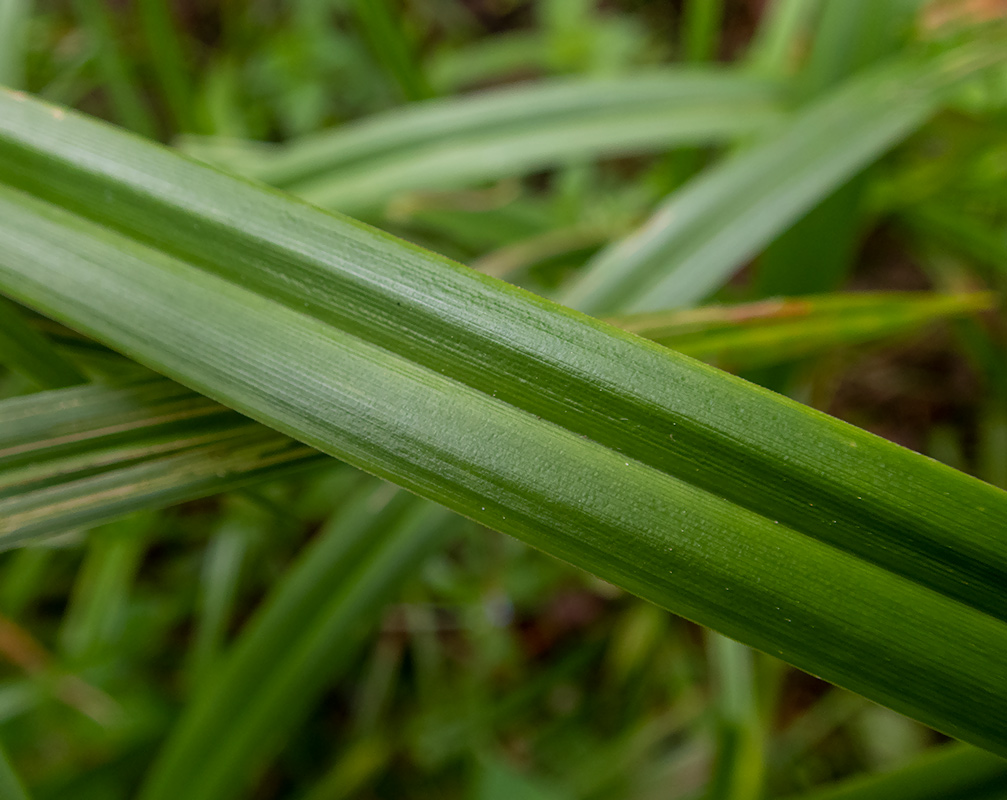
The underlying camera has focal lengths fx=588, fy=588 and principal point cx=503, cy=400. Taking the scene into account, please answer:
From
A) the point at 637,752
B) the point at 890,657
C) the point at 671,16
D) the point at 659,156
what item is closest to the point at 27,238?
the point at 890,657

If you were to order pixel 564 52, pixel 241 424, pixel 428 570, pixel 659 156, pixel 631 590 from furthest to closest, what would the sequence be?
1. pixel 659 156
2. pixel 564 52
3. pixel 428 570
4. pixel 241 424
5. pixel 631 590

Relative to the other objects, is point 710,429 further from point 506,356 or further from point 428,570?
point 428,570

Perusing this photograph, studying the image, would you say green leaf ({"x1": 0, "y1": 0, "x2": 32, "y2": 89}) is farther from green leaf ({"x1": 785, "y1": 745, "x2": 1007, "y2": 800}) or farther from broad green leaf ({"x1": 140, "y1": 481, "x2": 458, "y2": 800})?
green leaf ({"x1": 785, "y1": 745, "x2": 1007, "y2": 800})

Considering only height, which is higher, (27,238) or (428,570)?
(428,570)

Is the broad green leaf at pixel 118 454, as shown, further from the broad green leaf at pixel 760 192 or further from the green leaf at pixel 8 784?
the broad green leaf at pixel 760 192

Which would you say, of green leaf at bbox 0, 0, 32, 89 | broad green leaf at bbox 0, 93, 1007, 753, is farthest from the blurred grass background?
broad green leaf at bbox 0, 93, 1007, 753

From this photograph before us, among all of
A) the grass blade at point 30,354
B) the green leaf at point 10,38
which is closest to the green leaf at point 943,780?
the grass blade at point 30,354
